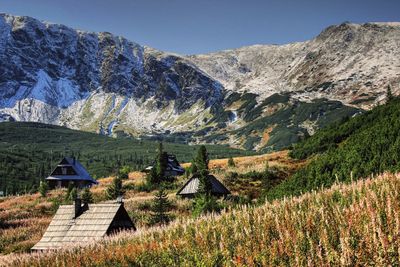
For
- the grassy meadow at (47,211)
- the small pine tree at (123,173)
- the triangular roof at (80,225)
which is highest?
the small pine tree at (123,173)

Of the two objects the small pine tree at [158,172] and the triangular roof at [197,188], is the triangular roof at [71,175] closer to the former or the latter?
the small pine tree at [158,172]

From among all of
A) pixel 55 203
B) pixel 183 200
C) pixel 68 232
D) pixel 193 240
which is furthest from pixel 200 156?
pixel 193 240

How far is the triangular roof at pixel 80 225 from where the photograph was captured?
22.2 meters

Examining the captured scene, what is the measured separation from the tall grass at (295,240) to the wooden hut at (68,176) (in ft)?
259

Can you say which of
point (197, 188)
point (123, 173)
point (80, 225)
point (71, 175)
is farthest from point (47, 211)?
point (71, 175)

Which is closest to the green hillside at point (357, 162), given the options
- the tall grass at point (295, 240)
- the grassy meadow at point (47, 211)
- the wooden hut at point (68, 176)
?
the tall grass at point (295, 240)

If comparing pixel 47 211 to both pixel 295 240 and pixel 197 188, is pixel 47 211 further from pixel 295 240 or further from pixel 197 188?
pixel 295 240

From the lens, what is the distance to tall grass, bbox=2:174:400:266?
582 cm

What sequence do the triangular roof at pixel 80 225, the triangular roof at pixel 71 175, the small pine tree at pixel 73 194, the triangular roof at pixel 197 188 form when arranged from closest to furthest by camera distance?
the triangular roof at pixel 80 225
the small pine tree at pixel 73 194
the triangular roof at pixel 197 188
the triangular roof at pixel 71 175

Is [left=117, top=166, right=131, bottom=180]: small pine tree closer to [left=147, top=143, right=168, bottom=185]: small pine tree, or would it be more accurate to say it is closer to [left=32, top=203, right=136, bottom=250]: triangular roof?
[left=147, top=143, right=168, bottom=185]: small pine tree

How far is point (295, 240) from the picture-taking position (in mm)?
6816

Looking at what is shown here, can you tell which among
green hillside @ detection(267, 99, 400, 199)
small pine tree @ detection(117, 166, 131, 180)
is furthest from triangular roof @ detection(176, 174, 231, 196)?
small pine tree @ detection(117, 166, 131, 180)

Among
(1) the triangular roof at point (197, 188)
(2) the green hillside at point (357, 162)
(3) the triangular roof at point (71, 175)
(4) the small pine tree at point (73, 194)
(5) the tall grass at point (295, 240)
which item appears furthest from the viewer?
(3) the triangular roof at point (71, 175)

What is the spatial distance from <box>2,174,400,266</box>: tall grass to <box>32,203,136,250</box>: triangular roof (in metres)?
10.2
